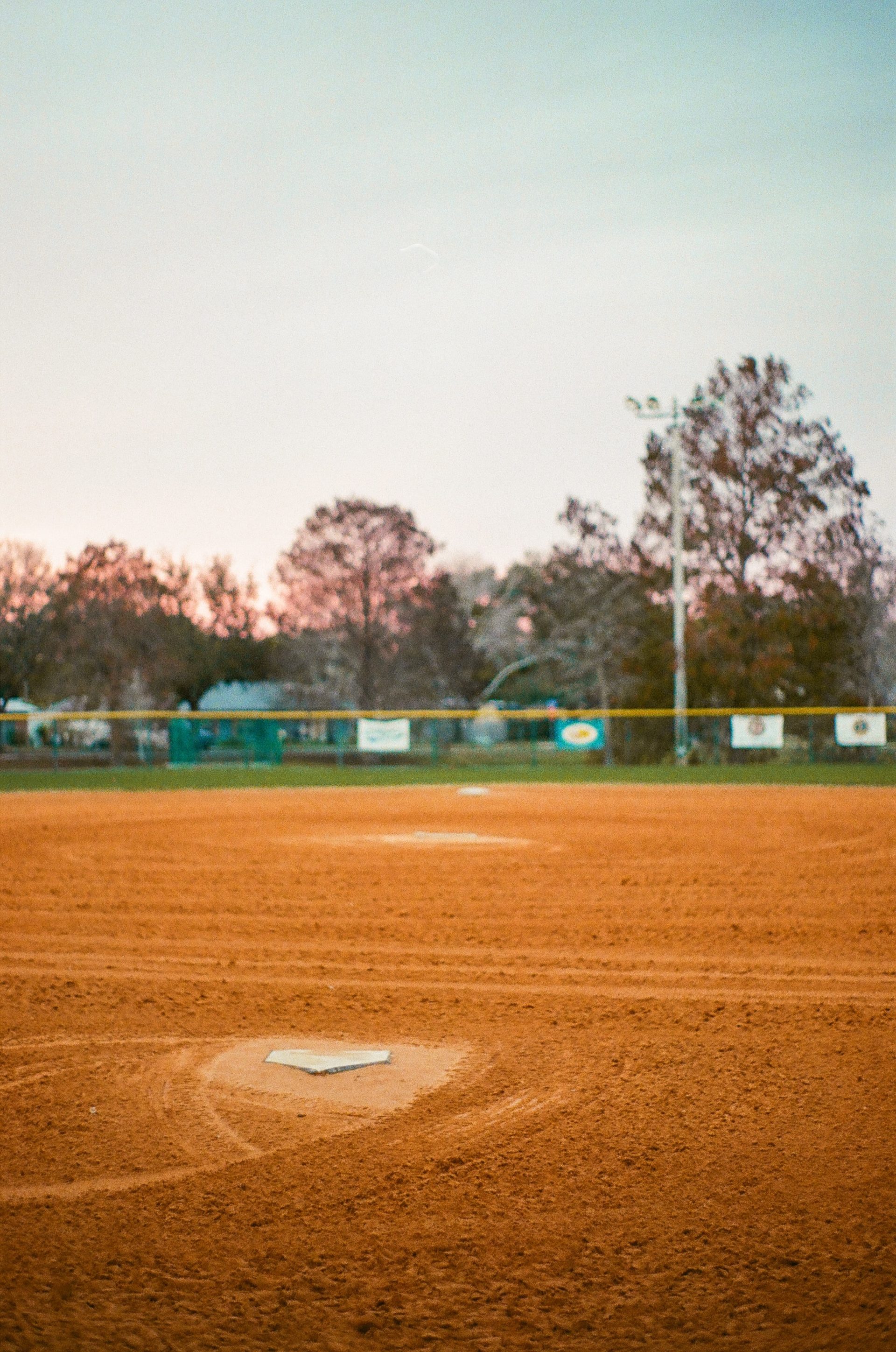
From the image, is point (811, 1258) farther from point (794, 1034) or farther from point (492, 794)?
point (492, 794)

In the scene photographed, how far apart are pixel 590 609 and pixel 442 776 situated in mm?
19371

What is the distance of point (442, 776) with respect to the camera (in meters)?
36.6

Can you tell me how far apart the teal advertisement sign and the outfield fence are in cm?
3

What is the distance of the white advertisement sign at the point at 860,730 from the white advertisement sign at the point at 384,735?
1340cm

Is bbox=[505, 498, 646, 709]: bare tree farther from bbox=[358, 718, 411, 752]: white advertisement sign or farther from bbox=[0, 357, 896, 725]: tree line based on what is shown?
bbox=[358, 718, 411, 752]: white advertisement sign

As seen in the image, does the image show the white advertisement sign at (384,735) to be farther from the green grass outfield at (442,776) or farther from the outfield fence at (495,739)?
the green grass outfield at (442,776)

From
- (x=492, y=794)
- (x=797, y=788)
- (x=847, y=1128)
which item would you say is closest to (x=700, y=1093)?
(x=847, y=1128)

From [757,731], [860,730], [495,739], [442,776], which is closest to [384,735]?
[442,776]

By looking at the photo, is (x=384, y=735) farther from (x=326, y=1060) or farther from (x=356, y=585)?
(x=326, y=1060)

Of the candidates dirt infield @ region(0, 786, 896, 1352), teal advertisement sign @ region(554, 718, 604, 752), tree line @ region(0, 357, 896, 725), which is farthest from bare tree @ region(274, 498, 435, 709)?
dirt infield @ region(0, 786, 896, 1352)

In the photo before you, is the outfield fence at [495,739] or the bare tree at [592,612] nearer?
the outfield fence at [495,739]

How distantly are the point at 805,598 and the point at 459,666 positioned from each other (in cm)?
1779

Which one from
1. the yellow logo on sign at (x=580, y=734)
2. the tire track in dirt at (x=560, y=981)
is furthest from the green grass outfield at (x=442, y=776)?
the tire track in dirt at (x=560, y=981)

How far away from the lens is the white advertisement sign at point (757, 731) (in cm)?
3838
